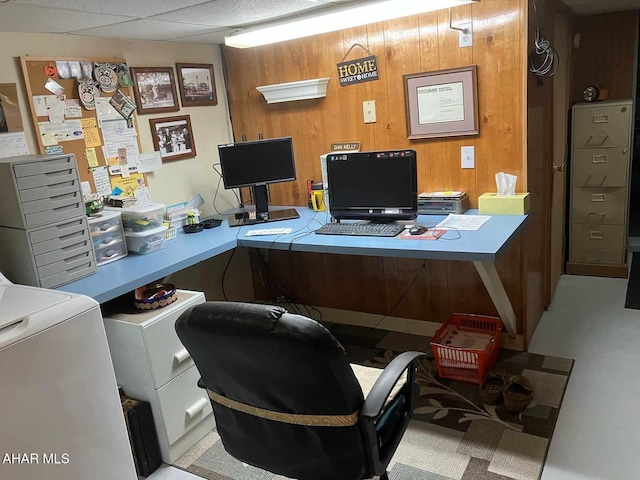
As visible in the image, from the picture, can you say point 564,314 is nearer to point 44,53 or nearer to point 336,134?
point 336,134

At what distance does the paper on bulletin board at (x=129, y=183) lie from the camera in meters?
2.99

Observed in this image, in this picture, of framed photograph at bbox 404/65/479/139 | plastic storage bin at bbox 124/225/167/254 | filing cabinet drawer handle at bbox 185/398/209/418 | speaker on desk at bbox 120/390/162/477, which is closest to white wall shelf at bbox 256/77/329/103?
framed photograph at bbox 404/65/479/139

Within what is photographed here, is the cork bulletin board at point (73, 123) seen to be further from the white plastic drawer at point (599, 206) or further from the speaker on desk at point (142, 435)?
the white plastic drawer at point (599, 206)

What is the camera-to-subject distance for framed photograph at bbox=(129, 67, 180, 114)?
3.10 meters

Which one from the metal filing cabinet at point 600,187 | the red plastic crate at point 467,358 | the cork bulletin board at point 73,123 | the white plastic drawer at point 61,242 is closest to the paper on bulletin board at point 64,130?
the cork bulletin board at point 73,123

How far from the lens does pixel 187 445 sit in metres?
2.47

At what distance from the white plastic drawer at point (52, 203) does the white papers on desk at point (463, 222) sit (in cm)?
171

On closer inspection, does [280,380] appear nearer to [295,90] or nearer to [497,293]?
[497,293]

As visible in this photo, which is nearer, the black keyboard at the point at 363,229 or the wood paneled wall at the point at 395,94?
the black keyboard at the point at 363,229

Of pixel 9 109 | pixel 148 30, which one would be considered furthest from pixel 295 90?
pixel 9 109

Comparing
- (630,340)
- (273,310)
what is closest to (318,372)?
(273,310)

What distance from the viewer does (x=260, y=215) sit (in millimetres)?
3260

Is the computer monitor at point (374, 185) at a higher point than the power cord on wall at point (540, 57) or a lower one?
lower

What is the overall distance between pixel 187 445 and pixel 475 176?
2.05 meters
